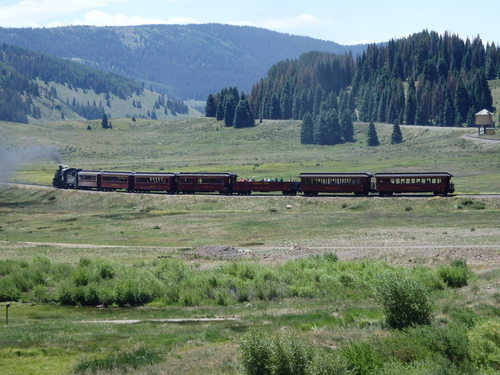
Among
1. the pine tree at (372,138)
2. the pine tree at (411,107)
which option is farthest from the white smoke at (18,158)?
the pine tree at (411,107)

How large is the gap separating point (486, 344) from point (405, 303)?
180 inches

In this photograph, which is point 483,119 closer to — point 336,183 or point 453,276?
point 336,183

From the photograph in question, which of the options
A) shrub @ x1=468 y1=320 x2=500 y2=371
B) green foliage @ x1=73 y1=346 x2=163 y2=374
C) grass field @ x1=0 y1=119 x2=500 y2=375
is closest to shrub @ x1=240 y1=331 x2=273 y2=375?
grass field @ x1=0 y1=119 x2=500 y2=375

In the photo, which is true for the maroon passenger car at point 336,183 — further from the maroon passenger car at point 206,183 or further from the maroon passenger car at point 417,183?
the maroon passenger car at point 206,183

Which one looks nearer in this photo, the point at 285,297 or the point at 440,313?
the point at 440,313

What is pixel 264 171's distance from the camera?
431 feet

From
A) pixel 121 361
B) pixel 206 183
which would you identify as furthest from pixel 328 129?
pixel 121 361

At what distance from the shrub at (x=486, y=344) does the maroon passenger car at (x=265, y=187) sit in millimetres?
61997

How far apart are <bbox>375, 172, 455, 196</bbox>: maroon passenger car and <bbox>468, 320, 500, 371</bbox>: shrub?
56.3 meters

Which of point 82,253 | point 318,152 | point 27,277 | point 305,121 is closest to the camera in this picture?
point 27,277

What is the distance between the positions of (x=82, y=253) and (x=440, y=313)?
34483 millimetres

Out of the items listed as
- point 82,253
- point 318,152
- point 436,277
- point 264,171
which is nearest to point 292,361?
point 436,277

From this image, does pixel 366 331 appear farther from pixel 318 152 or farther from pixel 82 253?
pixel 318 152

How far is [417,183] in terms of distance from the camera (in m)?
85.3
